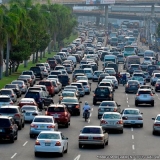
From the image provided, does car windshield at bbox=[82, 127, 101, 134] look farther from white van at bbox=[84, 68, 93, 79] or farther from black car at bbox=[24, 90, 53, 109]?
white van at bbox=[84, 68, 93, 79]

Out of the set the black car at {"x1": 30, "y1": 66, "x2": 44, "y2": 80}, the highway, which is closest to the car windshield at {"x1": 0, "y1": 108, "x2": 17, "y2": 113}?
the highway

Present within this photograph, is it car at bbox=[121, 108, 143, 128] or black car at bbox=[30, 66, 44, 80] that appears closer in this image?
car at bbox=[121, 108, 143, 128]

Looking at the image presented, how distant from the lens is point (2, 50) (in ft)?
297

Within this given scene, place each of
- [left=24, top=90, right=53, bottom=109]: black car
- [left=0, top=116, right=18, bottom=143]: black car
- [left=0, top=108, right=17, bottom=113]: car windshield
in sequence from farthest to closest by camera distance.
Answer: [left=24, top=90, right=53, bottom=109]: black car
[left=0, top=108, right=17, bottom=113]: car windshield
[left=0, top=116, right=18, bottom=143]: black car

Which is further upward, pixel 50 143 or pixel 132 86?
pixel 50 143

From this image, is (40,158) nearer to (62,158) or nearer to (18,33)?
(62,158)

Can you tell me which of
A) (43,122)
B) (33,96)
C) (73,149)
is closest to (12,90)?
(33,96)

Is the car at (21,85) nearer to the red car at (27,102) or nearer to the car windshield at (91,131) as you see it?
the red car at (27,102)

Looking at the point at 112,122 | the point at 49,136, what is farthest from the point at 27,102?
the point at 49,136

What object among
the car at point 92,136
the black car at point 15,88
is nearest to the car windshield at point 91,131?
the car at point 92,136

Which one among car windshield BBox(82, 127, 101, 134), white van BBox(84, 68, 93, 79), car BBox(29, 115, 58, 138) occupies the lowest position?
white van BBox(84, 68, 93, 79)

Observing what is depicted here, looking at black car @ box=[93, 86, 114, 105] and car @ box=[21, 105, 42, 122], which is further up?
car @ box=[21, 105, 42, 122]

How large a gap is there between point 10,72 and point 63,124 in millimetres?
46682

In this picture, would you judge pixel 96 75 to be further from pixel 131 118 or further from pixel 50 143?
pixel 50 143
